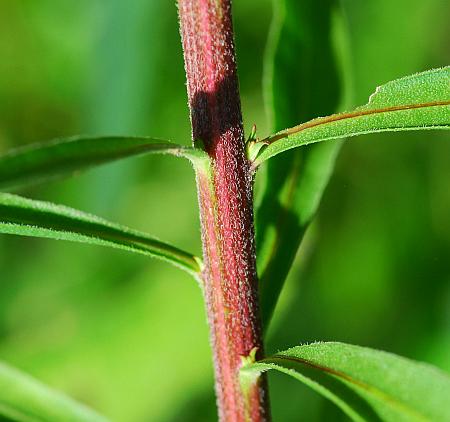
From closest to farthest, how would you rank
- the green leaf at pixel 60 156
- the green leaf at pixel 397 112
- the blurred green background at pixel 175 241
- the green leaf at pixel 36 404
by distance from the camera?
the green leaf at pixel 60 156
the green leaf at pixel 397 112
the green leaf at pixel 36 404
the blurred green background at pixel 175 241

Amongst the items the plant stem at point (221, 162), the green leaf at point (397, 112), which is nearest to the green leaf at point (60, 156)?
the plant stem at point (221, 162)

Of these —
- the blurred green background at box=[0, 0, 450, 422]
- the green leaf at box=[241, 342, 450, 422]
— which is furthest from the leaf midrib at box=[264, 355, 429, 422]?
the blurred green background at box=[0, 0, 450, 422]

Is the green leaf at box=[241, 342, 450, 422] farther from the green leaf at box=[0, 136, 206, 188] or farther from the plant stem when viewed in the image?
the green leaf at box=[0, 136, 206, 188]

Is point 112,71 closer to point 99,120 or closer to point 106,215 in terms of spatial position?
point 99,120

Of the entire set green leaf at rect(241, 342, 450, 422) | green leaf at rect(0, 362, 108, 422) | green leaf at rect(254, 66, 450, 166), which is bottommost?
green leaf at rect(241, 342, 450, 422)

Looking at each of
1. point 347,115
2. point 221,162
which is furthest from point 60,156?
point 347,115

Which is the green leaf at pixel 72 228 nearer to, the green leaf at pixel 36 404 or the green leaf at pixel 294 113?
the green leaf at pixel 294 113

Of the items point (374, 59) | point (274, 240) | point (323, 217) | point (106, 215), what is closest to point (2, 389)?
point (274, 240)
